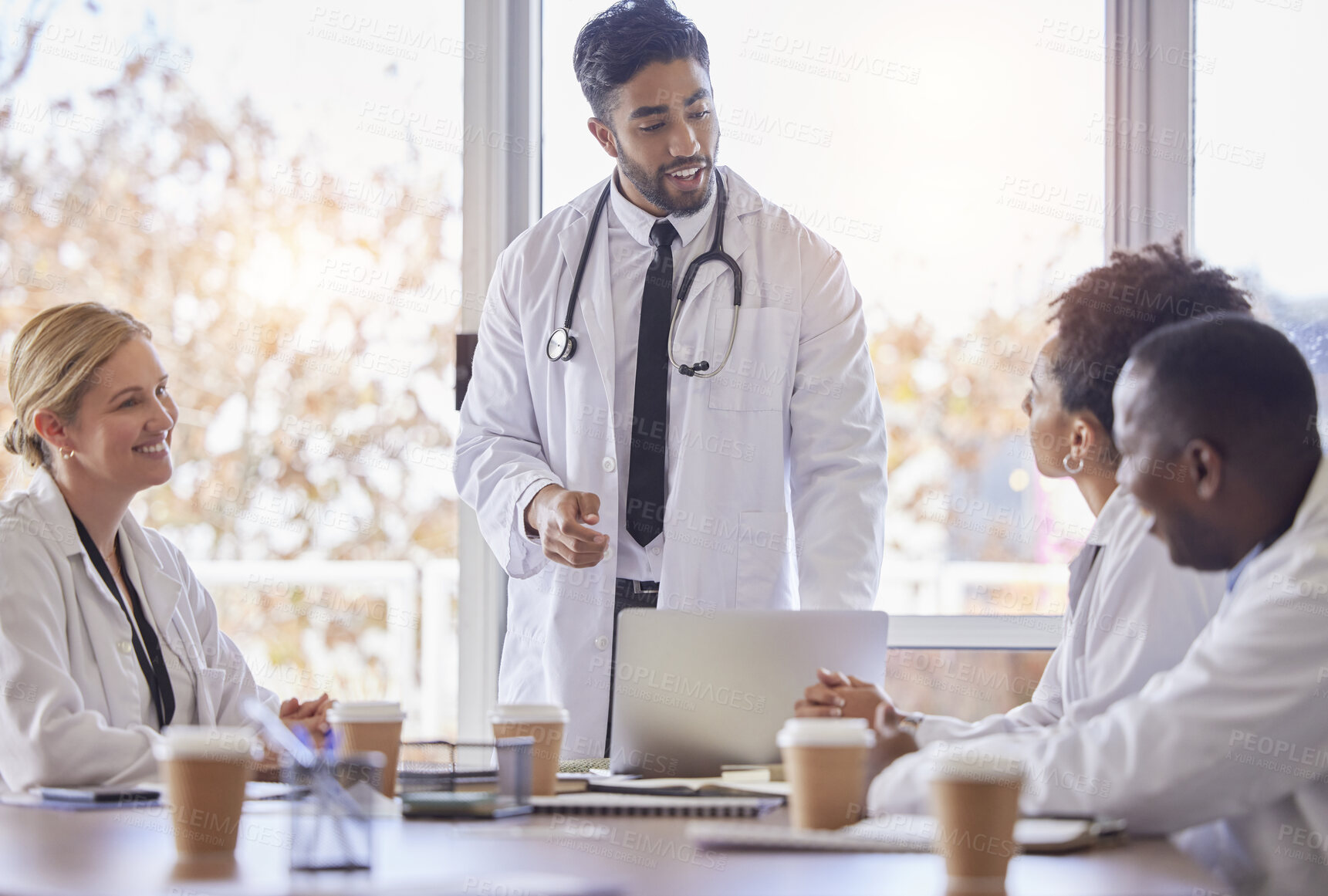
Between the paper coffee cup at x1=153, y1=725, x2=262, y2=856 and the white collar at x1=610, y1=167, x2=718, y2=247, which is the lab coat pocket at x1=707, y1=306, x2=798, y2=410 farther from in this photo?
the paper coffee cup at x1=153, y1=725, x2=262, y2=856

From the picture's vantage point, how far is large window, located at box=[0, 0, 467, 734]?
3410mm

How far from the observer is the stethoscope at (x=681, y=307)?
7.52 ft

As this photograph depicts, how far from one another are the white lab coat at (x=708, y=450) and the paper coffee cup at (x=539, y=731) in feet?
2.58

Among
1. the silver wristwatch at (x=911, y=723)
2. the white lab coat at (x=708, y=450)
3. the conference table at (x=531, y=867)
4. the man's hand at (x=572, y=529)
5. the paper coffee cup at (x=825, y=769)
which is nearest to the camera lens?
the conference table at (x=531, y=867)

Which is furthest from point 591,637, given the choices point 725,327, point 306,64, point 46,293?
point 46,293

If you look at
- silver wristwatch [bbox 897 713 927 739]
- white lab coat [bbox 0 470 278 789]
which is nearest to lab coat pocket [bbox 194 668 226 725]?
white lab coat [bbox 0 470 278 789]

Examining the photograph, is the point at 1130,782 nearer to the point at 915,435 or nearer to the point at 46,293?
the point at 915,435

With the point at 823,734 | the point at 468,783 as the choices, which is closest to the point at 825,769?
the point at 823,734

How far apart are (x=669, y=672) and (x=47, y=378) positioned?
120cm

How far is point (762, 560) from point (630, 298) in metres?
0.57

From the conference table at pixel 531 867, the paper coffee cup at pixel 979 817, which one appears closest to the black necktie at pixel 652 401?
the conference table at pixel 531 867

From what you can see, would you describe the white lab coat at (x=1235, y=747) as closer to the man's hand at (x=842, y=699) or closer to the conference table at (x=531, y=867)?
the conference table at (x=531, y=867)

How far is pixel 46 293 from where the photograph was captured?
11.9 feet

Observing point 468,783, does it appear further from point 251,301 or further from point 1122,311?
point 251,301
